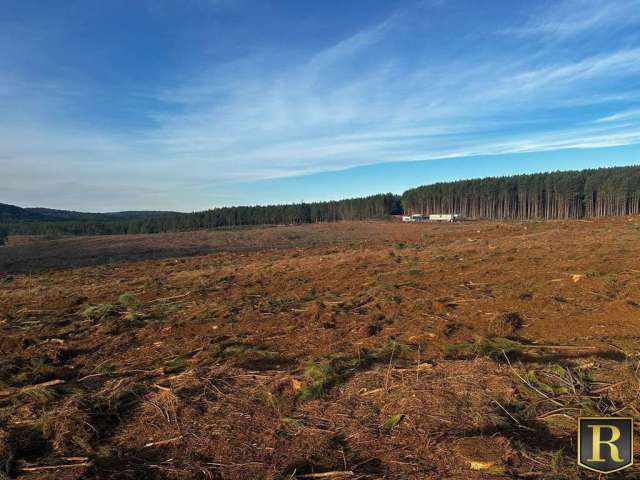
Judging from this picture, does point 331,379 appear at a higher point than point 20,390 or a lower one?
higher

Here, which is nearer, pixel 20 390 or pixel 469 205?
pixel 20 390

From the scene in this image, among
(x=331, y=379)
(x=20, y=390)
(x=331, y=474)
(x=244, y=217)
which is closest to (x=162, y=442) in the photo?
(x=331, y=474)

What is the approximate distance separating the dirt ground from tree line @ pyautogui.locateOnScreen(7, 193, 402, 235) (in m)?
99.0

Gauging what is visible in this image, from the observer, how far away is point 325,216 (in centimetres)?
12219

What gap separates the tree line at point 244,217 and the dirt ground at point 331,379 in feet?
325

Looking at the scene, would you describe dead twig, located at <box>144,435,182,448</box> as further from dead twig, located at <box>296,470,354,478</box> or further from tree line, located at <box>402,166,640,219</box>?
tree line, located at <box>402,166,640,219</box>

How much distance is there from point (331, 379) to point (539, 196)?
100376 mm

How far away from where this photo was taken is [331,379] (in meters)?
4.40

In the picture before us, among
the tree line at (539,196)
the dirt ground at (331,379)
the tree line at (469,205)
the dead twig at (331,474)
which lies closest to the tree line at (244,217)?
the tree line at (469,205)

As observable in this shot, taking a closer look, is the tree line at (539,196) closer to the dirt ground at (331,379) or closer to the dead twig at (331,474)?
the dirt ground at (331,379)

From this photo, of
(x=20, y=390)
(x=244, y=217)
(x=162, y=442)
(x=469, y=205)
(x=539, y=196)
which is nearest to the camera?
(x=162, y=442)

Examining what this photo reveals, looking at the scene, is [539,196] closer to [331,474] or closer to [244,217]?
[244,217]

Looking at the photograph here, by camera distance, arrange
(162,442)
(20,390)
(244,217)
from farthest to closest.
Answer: (244,217)
(20,390)
(162,442)

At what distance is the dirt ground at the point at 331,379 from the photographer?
3154mm
